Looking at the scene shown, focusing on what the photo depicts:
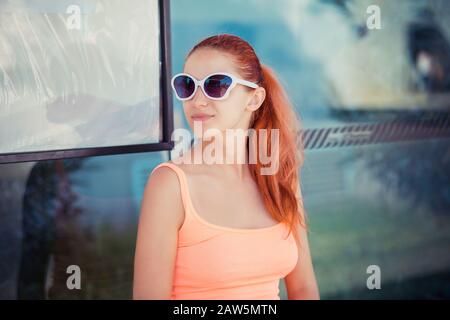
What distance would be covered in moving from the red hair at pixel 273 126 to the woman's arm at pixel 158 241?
357 millimetres

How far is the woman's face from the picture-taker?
1.71 meters

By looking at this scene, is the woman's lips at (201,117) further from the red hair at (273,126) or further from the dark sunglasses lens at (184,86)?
the red hair at (273,126)

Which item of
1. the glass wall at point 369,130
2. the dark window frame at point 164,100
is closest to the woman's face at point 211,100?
the dark window frame at point 164,100

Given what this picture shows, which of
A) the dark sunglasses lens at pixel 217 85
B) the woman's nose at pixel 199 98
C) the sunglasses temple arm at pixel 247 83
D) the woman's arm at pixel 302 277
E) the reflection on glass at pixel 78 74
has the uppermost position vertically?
the reflection on glass at pixel 78 74

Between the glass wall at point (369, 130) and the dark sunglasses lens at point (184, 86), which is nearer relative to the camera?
the dark sunglasses lens at point (184, 86)

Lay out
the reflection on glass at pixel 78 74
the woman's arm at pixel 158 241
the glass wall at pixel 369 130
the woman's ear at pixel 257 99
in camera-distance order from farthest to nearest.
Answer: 1. the glass wall at pixel 369 130
2. the reflection on glass at pixel 78 74
3. the woman's ear at pixel 257 99
4. the woman's arm at pixel 158 241

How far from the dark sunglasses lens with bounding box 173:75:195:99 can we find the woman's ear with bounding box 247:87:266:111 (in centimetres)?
21

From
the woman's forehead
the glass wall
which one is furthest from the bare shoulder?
the glass wall

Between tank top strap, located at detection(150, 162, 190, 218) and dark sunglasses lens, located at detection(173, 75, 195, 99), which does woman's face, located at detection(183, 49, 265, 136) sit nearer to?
dark sunglasses lens, located at detection(173, 75, 195, 99)

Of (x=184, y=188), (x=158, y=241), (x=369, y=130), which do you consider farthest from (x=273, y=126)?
(x=369, y=130)

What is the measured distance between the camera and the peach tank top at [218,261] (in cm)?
158

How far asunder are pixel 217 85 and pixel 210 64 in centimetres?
8

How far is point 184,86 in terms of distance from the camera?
173 cm
